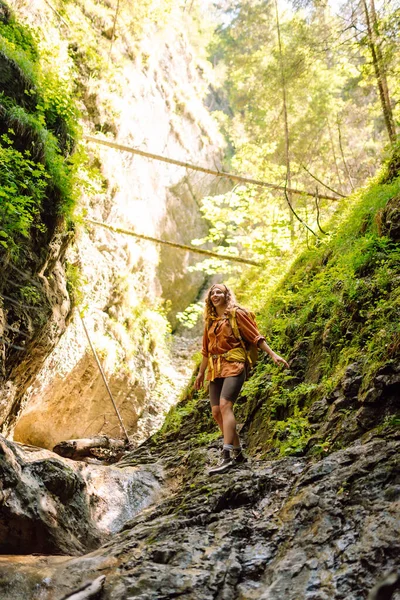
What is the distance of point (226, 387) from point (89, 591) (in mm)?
2394

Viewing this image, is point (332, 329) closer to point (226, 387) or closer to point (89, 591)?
point (226, 387)

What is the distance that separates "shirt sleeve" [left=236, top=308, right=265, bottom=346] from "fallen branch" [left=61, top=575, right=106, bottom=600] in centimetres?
279

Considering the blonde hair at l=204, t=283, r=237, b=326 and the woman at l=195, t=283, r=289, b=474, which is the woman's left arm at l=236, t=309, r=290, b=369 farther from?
the blonde hair at l=204, t=283, r=237, b=326

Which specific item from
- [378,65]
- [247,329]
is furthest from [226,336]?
[378,65]

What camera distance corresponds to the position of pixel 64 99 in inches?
339

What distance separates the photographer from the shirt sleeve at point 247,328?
5152mm

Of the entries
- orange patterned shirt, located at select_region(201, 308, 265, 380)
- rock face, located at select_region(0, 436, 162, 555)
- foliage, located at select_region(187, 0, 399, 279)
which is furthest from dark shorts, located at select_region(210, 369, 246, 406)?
foliage, located at select_region(187, 0, 399, 279)

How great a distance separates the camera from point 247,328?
204 inches

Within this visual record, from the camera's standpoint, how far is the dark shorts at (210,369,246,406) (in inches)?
193

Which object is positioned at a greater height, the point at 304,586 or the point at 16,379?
the point at 16,379

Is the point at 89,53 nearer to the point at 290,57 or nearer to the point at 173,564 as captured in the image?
the point at 290,57

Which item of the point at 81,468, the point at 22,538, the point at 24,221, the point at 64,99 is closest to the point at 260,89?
the point at 64,99

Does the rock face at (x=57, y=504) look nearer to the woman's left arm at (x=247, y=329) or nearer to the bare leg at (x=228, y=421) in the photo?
the bare leg at (x=228, y=421)

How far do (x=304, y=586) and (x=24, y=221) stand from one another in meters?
5.50
